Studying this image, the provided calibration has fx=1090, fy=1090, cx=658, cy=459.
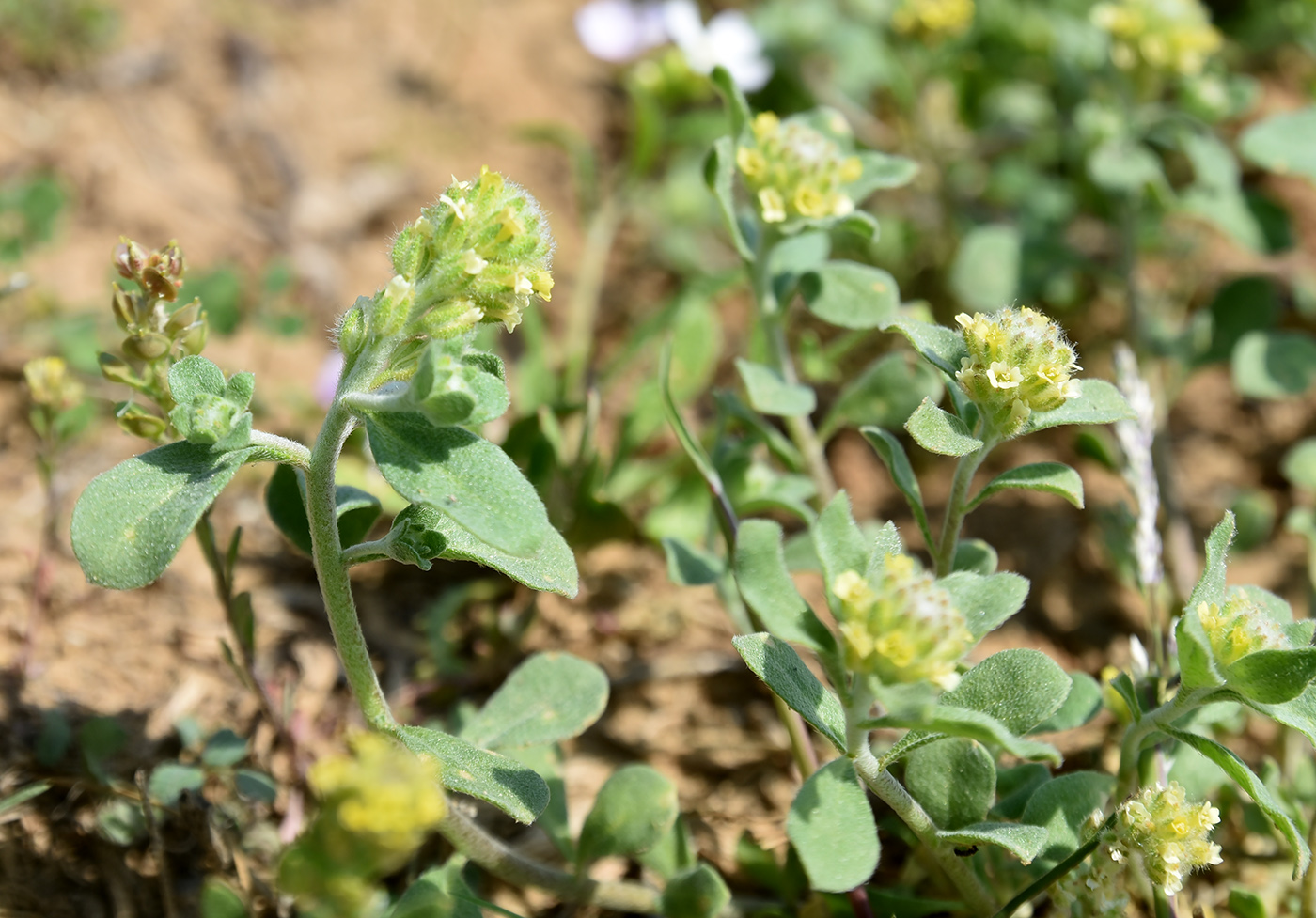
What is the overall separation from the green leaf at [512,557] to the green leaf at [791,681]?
327mm

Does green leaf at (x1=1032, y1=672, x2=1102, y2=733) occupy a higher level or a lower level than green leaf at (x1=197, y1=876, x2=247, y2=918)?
lower

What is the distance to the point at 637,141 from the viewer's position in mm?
4371

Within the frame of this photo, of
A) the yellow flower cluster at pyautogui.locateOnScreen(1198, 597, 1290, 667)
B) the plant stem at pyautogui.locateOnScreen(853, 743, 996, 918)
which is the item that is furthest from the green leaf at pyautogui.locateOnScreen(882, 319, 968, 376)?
the plant stem at pyautogui.locateOnScreen(853, 743, 996, 918)

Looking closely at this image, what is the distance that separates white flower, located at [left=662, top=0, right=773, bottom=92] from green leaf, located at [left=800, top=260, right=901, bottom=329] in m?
1.98

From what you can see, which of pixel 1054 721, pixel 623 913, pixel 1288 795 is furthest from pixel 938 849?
pixel 1288 795

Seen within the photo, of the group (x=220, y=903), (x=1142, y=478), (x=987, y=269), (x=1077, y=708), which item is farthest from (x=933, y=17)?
Result: (x=220, y=903)

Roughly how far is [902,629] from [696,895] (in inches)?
34.6

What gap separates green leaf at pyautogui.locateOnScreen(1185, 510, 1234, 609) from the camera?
2039 millimetres

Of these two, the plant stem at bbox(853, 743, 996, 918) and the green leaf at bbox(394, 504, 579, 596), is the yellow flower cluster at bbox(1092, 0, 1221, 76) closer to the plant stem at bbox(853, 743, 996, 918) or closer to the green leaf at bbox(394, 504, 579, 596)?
the plant stem at bbox(853, 743, 996, 918)

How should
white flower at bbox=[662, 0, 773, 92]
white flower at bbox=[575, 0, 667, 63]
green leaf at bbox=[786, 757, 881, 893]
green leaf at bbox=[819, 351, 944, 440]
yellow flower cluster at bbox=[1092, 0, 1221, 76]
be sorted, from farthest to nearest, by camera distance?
Result: white flower at bbox=[575, 0, 667, 63] < white flower at bbox=[662, 0, 773, 92] < yellow flower cluster at bbox=[1092, 0, 1221, 76] < green leaf at bbox=[819, 351, 944, 440] < green leaf at bbox=[786, 757, 881, 893]

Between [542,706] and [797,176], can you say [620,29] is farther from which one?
[542,706]

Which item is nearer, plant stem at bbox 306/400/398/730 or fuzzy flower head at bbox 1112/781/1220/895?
plant stem at bbox 306/400/398/730

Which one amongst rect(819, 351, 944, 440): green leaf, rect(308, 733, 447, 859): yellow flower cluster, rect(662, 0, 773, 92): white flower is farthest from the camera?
rect(662, 0, 773, 92): white flower

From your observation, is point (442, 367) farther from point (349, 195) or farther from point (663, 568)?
point (349, 195)
